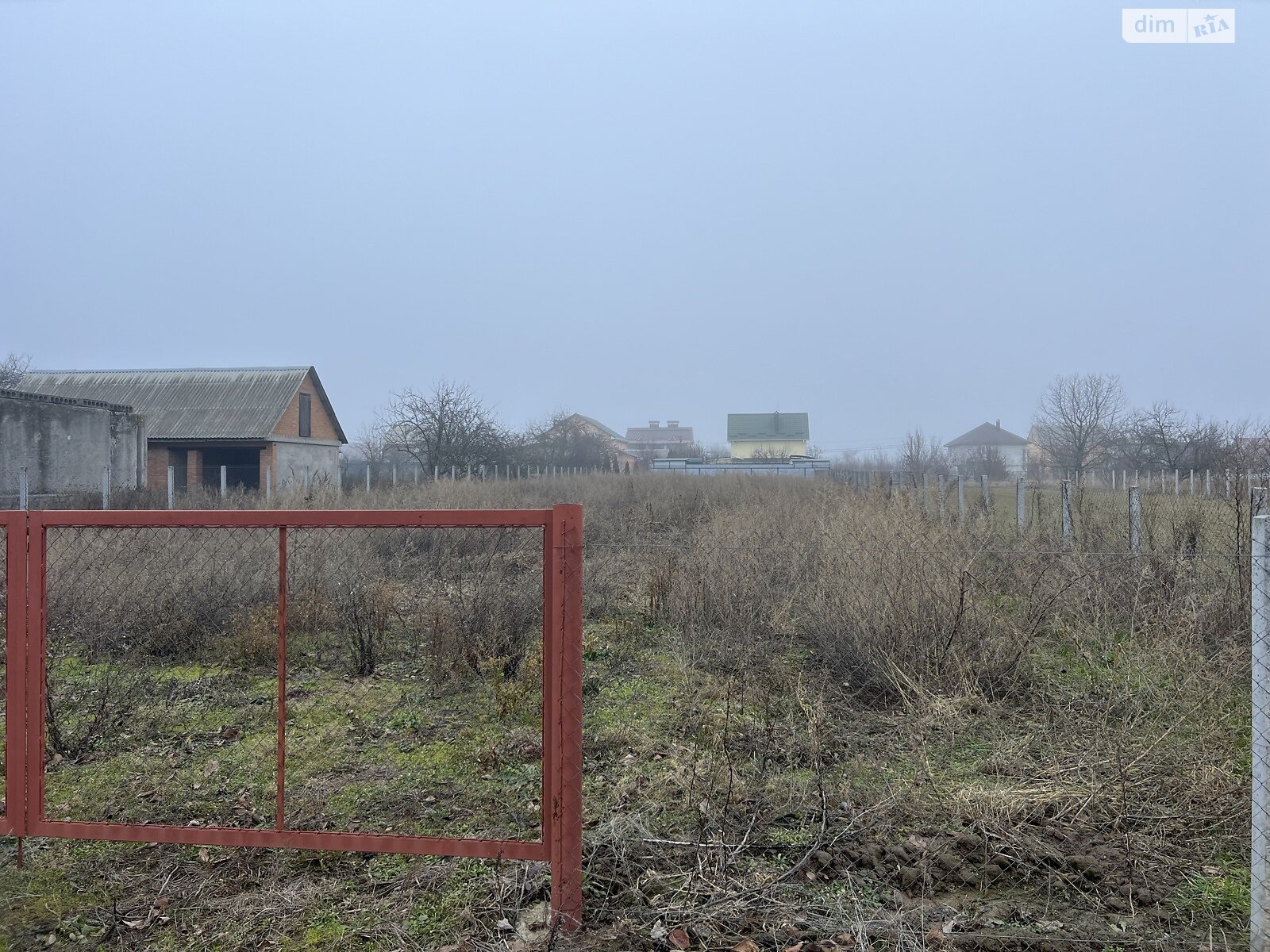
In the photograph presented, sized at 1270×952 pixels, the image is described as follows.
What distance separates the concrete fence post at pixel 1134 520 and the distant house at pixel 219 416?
25.5 m

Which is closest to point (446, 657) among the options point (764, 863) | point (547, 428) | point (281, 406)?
point (764, 863)

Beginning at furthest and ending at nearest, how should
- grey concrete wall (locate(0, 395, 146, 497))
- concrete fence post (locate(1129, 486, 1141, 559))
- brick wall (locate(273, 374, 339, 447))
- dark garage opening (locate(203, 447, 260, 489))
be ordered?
brick wall (locate(273, 374, 339, 447))
dark garage opening (locate(203, 447, 260, 489))
grey concrete wall (locate(0, 395, 146, 497))
concrete fence post (locate(1129, 486, 1141, 559))

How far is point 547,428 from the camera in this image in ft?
155

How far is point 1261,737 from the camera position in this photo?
104 inches

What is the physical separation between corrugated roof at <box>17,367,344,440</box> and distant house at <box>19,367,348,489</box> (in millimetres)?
30

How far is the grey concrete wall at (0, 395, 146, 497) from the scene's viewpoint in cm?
2082

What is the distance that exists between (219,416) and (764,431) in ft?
204

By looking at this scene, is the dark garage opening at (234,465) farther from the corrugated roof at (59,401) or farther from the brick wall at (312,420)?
the corrugated roof at (59,401)

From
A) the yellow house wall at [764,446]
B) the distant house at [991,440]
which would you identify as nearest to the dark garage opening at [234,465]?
the yellow house wall at [764,446]

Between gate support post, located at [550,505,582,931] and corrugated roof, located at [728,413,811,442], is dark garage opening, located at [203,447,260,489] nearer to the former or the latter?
gate support post, located at [550,505,582,931]

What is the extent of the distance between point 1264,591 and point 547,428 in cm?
4506

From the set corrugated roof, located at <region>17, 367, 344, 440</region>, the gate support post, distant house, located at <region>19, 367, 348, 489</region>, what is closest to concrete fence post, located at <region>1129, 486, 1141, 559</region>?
the gate support post

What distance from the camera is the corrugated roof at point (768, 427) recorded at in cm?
8544

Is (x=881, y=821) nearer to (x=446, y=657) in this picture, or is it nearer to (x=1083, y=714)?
(x=1083, y=714)
